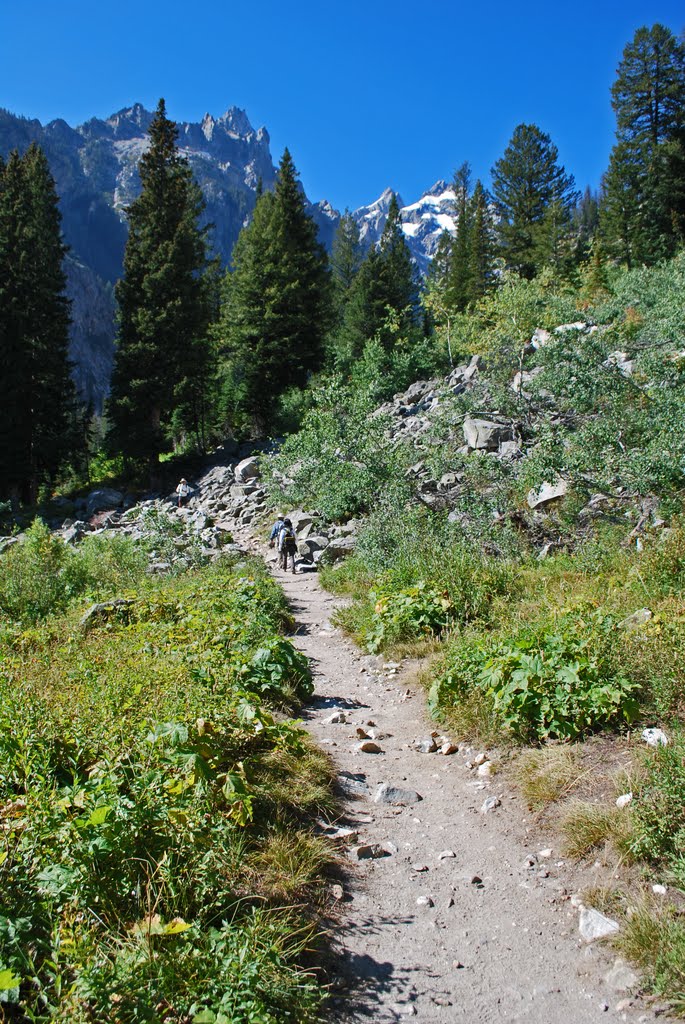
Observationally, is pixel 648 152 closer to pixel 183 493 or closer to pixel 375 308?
pixel 375 308

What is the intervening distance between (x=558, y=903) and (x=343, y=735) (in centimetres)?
256

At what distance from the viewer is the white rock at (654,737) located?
4.38m

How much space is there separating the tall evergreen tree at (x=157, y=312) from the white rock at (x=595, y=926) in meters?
26.8

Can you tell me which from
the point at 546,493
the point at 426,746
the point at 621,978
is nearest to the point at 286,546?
the point at 546,493

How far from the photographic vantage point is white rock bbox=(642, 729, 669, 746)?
173 inches

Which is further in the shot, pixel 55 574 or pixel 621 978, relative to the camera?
pixel 55 574

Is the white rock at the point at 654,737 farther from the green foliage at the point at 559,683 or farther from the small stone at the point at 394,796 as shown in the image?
the small stone at the point at 394,796

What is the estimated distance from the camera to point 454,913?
3551 millimetres

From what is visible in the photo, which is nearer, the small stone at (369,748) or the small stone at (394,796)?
the small stone at (394,796)

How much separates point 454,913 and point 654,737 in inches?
76.7

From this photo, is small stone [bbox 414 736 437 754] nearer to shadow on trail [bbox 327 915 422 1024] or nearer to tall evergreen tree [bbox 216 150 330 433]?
shadow on trail [bbox 327 915 422 1024]

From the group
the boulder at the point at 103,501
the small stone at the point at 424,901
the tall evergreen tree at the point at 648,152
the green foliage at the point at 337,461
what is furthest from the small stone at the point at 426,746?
the tall evergreen tree at the point at 648,152

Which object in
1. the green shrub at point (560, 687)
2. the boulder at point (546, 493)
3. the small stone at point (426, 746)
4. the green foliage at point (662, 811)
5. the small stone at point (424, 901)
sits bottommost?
the small stone at point (424, 901)

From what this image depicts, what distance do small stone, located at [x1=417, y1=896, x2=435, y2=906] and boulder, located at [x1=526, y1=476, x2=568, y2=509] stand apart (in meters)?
8.34
